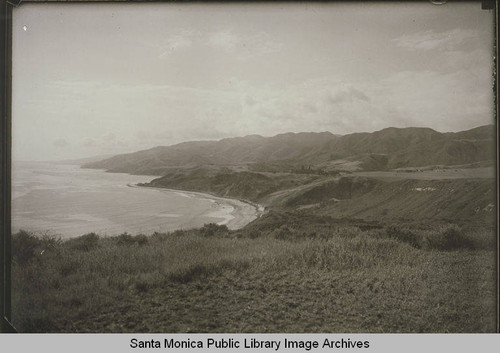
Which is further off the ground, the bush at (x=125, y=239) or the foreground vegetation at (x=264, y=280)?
the bush at (x=125, y=239)

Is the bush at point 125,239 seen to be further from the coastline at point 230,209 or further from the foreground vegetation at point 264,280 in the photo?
the coastline at point 230,209

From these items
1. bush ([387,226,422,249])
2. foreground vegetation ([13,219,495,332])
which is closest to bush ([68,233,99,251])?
foreground vegetation ([13,219,495,332])

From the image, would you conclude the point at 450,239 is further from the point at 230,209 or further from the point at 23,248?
the point at 23,248

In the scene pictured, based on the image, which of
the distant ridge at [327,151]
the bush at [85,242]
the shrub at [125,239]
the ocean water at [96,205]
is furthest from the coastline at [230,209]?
the bush at [85,242]

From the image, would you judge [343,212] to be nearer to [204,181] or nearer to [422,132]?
[422,132]

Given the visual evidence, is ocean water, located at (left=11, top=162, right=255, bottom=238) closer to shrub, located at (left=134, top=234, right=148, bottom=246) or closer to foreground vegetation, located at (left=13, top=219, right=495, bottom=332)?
shrub, located at (left=134, top=234, right=148, bottom=246)
